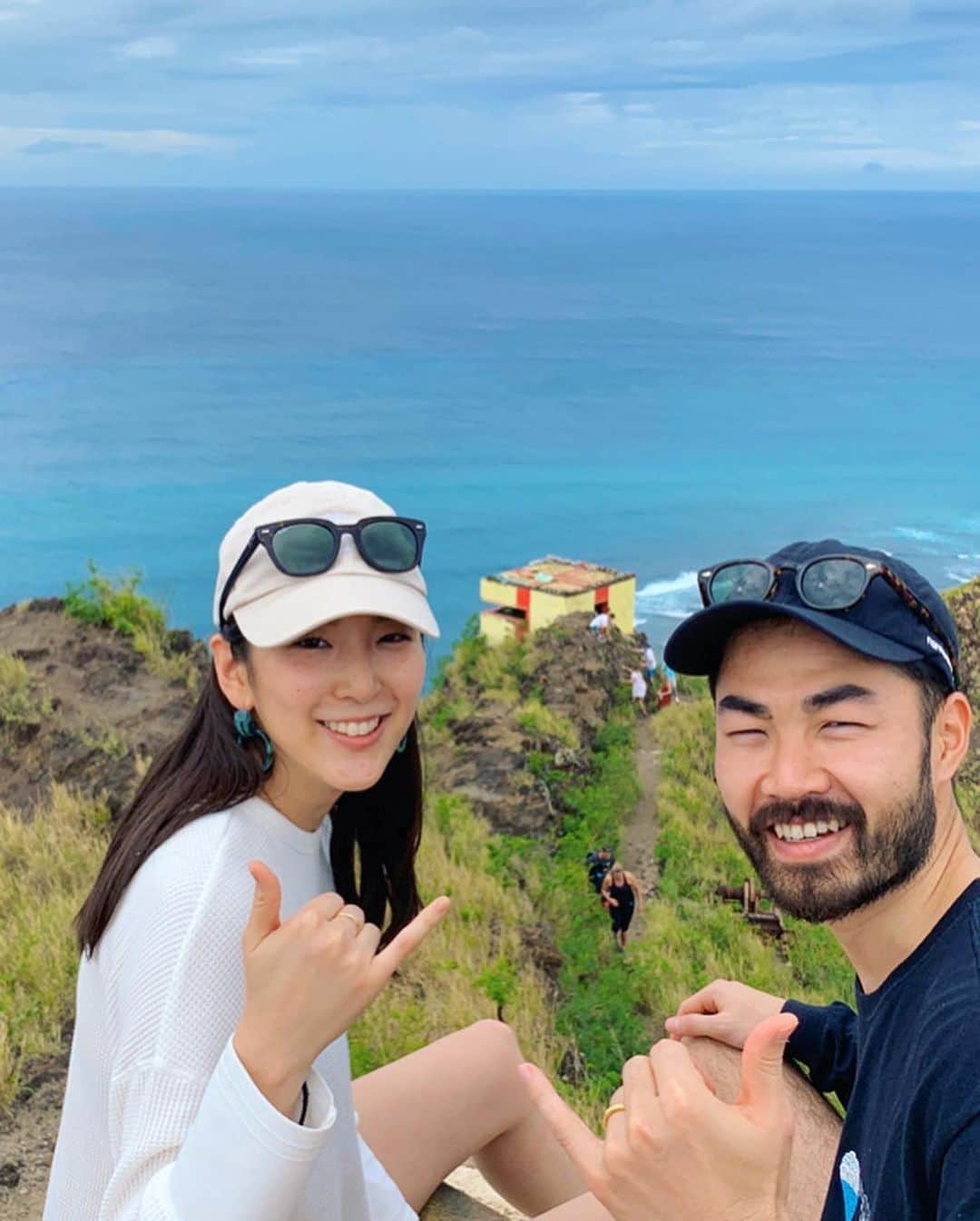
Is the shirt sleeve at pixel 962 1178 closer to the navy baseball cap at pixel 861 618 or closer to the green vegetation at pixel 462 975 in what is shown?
the navy baseball cap at pixel 861 618

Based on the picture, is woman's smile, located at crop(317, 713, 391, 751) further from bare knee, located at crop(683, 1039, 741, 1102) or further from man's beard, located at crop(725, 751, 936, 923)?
bare knee, located at crop(683, 1039, 741, 1102)

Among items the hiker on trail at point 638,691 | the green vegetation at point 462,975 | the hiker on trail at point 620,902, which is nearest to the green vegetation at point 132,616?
the green vegetation at point 462,975

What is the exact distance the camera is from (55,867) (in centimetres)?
550

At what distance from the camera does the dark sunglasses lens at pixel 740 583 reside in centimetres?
206

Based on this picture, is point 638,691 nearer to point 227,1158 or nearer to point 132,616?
point 132,616

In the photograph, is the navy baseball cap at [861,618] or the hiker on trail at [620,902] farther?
the hiker on trail at [620,902]

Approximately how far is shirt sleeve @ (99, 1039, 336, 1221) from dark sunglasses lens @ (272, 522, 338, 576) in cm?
82

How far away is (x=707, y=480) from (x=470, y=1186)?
125m

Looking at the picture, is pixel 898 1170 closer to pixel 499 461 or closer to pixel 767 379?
pixel 499 461

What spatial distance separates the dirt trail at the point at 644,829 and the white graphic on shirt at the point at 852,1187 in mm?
7776

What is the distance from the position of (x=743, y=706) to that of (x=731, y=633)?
119 millimetres

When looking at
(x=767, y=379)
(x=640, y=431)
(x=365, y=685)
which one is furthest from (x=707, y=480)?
(x=365, y=685)

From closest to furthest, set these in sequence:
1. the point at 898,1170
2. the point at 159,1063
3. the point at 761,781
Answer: the point at 898,1170, the point at 159,1063, the point at 761,781

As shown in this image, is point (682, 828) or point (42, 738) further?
point (682, 828)
